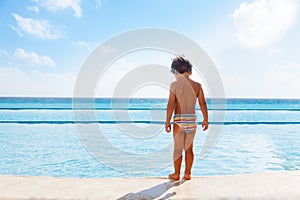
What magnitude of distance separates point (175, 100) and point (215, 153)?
4607mm

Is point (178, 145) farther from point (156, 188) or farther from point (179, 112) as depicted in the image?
point (156, 188)

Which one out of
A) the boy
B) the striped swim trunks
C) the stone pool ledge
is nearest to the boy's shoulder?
the boy

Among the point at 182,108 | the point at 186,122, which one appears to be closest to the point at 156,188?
the point at 186,122

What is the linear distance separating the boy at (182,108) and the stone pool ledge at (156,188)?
0.94 feet

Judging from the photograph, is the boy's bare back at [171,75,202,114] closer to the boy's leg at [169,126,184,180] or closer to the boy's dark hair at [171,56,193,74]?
the boy's dark hair at [171,56,193,74]

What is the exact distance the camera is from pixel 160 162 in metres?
5.91

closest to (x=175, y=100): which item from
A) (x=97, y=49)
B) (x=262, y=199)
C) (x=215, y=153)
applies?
(x=262, y=199)

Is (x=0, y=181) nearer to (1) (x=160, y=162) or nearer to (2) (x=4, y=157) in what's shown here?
(1) (x=160, y=162)

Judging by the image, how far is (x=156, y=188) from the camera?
89.3 inches

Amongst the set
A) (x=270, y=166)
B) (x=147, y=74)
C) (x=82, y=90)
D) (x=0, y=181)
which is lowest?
(x=270, y=166)

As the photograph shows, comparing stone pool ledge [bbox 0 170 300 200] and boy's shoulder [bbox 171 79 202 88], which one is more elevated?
boy's shoulder [bbox 171 79 202 88]

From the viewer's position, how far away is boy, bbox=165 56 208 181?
258 centimetres

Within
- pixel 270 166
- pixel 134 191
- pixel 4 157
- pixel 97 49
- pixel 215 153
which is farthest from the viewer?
pixel 215 153

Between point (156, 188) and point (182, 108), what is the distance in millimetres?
768
